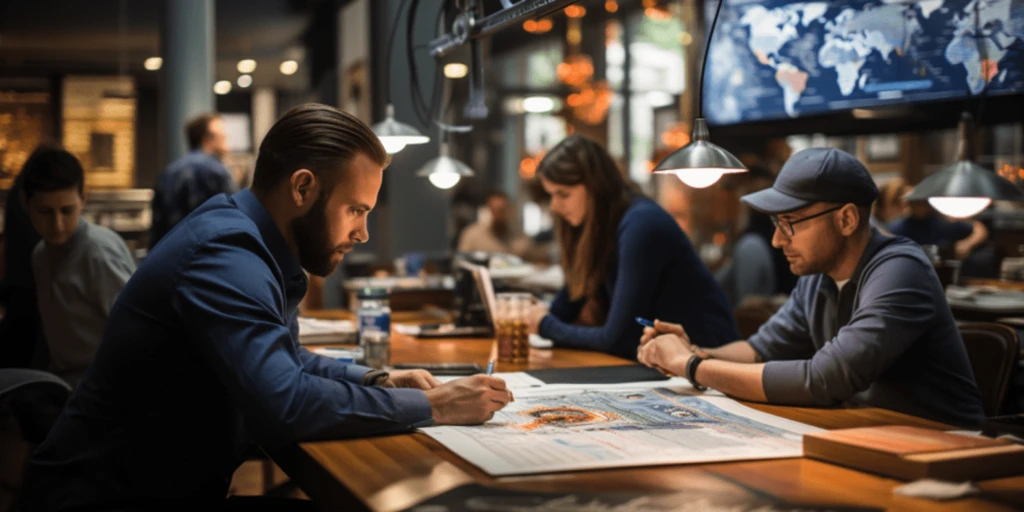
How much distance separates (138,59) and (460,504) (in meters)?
13.0

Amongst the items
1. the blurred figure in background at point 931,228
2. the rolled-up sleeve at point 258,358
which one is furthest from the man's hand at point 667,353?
the blurred figure in background at point 931,228

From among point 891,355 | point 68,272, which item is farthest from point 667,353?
point 68,272

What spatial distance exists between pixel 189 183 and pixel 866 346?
15.5 ft

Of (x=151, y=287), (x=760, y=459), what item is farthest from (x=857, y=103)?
(x=151, y=287)

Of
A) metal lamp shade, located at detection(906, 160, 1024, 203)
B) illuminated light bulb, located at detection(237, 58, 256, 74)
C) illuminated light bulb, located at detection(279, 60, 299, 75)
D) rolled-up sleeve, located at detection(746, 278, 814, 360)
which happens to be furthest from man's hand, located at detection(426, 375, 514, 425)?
illuminated light bulb, located at detection(237, 58, 256, 74)

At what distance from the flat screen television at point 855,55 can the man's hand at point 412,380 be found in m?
2.54

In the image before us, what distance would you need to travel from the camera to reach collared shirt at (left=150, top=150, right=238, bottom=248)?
19.5 ft

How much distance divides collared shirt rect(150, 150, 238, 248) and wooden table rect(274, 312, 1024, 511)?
4.38 meters

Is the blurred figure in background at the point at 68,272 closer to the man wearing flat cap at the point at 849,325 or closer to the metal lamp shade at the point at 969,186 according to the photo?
the man wearing flat cap at the point at 849,325

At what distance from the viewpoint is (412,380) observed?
2.22 m

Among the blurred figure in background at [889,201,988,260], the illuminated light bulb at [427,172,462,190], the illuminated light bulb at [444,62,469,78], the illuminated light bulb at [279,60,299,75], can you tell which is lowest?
the blurred figure in background at [889,201,988,260]

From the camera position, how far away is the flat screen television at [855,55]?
13.2 feet

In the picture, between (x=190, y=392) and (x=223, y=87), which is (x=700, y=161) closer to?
(x=190, y=392)

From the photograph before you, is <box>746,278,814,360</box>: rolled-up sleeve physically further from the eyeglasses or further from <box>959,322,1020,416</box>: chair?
<box>959,322,1020,416</box>: chair
